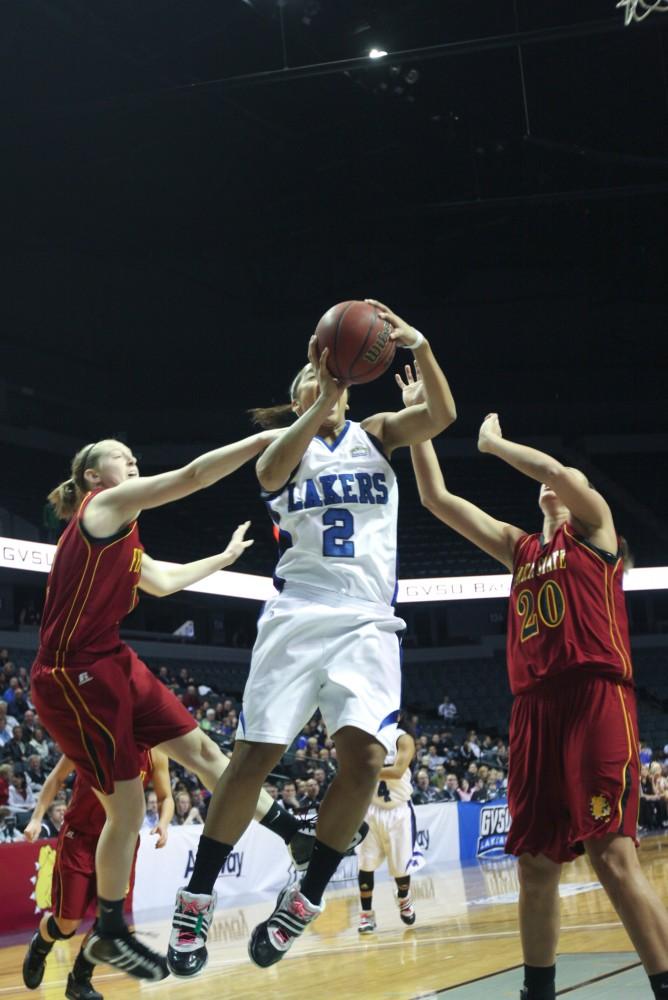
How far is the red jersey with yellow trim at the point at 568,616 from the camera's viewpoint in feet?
14.9

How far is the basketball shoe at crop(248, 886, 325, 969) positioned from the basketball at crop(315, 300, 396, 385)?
1.95 meters

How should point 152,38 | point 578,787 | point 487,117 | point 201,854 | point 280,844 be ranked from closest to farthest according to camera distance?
point 201,854, point 578,787, point 280,844, point 152,38, point 487,117

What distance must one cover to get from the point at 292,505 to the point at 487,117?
16620mm

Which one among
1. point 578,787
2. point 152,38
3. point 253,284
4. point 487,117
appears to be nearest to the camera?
point 578,787

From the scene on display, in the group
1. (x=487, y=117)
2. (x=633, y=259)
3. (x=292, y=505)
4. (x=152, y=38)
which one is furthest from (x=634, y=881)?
(x=633, y=259)

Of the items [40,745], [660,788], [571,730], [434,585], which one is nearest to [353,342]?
[571,730]

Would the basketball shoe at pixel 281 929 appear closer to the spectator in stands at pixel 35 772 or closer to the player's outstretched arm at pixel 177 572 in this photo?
the player's outstretched arm at pixel 177 572

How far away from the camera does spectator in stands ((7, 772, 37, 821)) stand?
13625 millimetres

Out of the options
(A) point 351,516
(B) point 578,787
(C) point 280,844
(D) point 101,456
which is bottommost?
(C) point 280,844

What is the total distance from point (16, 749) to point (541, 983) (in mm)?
12396

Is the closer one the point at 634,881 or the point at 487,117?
the point at 634,881

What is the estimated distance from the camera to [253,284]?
27.6 meters

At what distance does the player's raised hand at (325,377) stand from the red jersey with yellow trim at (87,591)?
56.1 inches

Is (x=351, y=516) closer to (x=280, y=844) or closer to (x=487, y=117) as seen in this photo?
(x=280, y=844)
